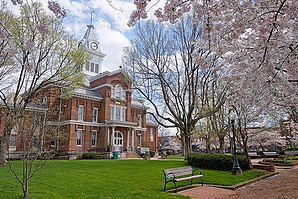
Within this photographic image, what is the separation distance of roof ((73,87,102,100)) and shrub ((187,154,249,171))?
19199mm

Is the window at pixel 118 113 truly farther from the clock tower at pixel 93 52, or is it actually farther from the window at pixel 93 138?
the clock tower at pixel 93 52

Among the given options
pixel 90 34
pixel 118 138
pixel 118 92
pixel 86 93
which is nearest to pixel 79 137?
pixel 118 138

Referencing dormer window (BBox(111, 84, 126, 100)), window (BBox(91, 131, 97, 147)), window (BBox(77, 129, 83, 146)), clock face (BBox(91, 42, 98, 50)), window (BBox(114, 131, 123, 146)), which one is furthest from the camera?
clock face (BBox(91, 42, 98, 50))

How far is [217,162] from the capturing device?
14.3 metres

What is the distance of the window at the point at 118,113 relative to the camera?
33944 mm

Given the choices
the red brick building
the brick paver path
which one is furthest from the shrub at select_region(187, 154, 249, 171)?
the red brick building

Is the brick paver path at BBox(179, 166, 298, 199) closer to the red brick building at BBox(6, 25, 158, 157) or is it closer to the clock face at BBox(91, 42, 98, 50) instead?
the red brick building at BBox(6, 25, 158, 157)

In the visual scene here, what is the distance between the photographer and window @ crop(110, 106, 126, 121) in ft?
111

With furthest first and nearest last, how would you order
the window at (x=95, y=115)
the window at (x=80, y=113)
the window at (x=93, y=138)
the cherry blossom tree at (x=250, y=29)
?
the window at (x=95, y=115), the window at (x=93, y=138), the window at (x=80, y=113), the cherry blossom tree at (x=250, y=29)

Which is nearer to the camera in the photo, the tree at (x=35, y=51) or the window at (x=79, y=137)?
the tree at (x=35, y=51)

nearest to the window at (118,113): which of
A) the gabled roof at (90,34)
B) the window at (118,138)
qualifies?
the window at (118,138)

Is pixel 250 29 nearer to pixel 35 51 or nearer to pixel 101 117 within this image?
pixel 35 51

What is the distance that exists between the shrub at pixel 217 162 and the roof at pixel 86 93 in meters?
19.2

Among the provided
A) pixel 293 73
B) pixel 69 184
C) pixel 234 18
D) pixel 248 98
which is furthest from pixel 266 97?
pixel 69 184
